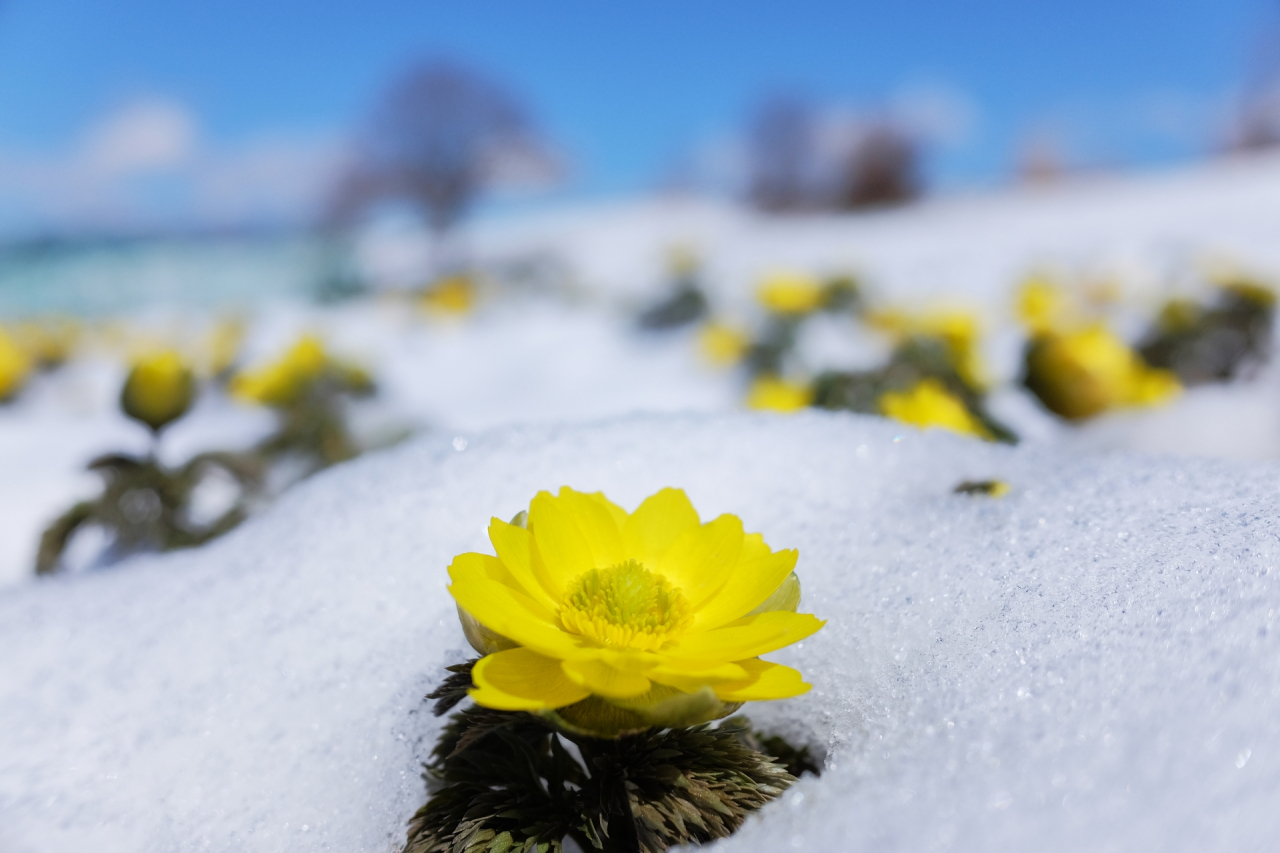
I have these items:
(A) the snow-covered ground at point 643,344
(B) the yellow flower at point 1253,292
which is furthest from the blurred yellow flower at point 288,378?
(B) the yellow flower at point 1253,292

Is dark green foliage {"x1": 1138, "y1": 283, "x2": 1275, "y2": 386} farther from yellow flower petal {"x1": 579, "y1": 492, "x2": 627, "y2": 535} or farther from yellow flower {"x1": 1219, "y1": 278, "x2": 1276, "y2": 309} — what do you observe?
yellow flower petal {"x1": 579, "y1": 492, "x2": 627, "y2": 535}

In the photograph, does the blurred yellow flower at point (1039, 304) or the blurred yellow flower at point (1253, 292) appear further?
the blurred yellow flower at point (1039, 304)

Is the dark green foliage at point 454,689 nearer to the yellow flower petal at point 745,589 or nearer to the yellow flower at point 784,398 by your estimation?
the yellow flower petal at point 745,589

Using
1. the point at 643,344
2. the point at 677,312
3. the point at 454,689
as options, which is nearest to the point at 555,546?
the point at 454,689

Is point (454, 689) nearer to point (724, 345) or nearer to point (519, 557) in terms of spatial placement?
point (519, 557)

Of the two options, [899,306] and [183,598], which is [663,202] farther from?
[183,598]
